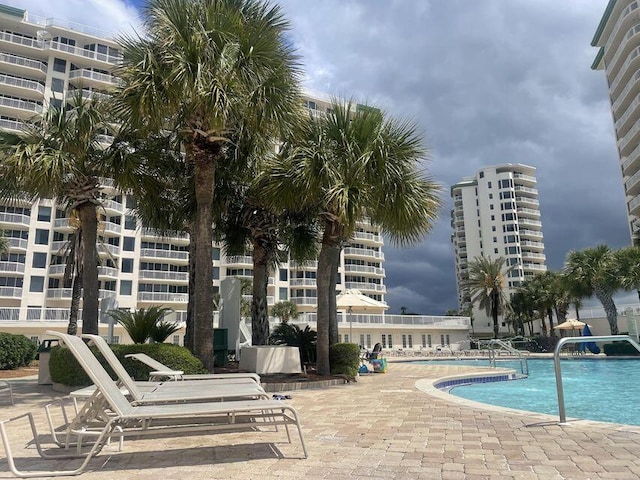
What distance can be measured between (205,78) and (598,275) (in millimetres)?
32675

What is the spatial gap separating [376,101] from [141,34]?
5953 millimetres

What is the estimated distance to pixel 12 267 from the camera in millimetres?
42500

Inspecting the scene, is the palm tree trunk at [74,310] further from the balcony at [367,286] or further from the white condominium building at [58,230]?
the balcony at [367,286]

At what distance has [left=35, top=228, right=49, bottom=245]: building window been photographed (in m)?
44.8

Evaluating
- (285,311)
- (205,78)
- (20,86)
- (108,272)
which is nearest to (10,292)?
(108,272)

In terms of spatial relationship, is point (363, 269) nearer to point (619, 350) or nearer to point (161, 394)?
point (619, 350)

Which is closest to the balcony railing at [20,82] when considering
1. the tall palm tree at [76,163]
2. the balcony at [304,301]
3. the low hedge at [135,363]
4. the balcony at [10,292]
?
the balcony at [10,292]

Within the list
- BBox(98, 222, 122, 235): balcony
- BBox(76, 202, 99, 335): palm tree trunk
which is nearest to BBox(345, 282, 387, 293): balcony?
BBox(98, 222, 122, 235): balcony

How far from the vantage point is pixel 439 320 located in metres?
46.3

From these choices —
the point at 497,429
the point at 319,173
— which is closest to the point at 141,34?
the point at 319,173

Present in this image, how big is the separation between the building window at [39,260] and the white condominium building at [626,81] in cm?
5794

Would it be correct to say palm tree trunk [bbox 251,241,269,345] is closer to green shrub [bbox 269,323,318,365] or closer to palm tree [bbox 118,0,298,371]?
green shrub [bbox 269,323,318,365]

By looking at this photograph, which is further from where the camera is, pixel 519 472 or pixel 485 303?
pixel 485 303

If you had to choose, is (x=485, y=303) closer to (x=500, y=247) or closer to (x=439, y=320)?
(x=439, y=320)
